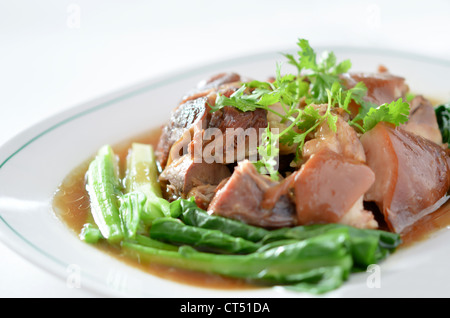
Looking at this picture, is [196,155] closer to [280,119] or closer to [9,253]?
[280,119]

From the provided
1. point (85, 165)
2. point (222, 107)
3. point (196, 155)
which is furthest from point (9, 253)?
point (222, 107)

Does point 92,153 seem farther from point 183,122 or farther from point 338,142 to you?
point 338,142

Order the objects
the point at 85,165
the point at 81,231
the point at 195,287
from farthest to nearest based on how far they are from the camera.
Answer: the point at 85,165
the point at 81,231
the point at 195,287

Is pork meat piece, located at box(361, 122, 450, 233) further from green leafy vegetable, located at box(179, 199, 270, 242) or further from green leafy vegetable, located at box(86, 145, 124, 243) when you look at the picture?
green leafy vegetable, located at box(86, 145, 124, 243)

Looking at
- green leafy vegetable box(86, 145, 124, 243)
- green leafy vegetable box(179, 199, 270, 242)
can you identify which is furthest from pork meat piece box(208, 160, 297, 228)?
green leafy vegetable box(86, 145, 124, 243)

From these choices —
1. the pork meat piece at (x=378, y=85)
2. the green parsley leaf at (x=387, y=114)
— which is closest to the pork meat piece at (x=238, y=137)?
the green parsley leaf at (x=387, y=114)

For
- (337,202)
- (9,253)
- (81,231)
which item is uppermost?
(337,202)
